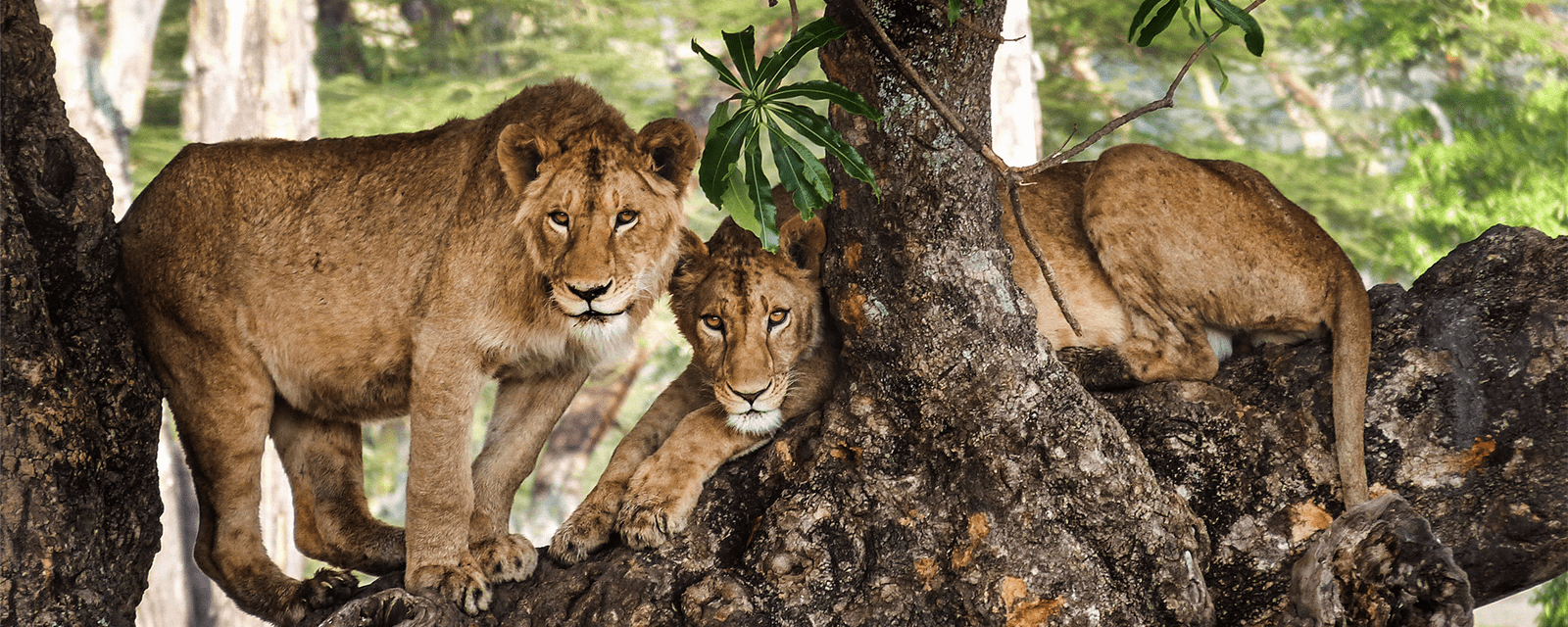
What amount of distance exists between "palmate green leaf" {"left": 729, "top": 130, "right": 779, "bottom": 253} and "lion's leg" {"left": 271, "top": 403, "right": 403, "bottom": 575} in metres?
2.29

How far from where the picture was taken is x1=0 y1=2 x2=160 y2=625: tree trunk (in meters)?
3.52

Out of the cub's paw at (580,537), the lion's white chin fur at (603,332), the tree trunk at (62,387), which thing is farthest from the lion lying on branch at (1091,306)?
the tree trunk at (62,387)

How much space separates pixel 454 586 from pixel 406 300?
1.07 meters

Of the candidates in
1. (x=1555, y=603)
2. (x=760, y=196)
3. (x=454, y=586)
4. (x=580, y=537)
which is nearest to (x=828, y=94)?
(x=760, y=196)

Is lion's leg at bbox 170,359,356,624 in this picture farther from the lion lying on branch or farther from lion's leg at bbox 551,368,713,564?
the lion lying on branch

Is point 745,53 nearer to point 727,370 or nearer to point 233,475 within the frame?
point 727,370

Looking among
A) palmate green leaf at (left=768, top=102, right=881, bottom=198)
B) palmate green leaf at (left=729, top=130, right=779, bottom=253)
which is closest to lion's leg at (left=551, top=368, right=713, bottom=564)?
palmate green leaf at (left=729, top=130, right=779, bottom=253)

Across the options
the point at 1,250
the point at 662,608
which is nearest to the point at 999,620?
the point at 662,608

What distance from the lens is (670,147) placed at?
413 cm

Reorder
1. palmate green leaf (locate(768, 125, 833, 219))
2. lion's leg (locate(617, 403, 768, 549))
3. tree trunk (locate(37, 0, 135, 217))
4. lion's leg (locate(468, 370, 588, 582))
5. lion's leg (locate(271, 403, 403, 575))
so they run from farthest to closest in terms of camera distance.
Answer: tree trunk (locate(37, 0, 135, 217))
lion's leg (locate(271, 403, 403, 575))
lion's leg (locate(468, 370, 588, 582))
lion's leg (locate(617, 403, 768, 549))
palmate green leaf (locate(768, 125, 833, 219))

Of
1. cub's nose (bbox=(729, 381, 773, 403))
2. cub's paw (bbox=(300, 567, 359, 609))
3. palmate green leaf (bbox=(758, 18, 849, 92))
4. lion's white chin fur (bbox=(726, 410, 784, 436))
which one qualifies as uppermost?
palmate green leaf (bbox=(758, 18, 849, 92))

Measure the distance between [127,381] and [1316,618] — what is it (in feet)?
12.9

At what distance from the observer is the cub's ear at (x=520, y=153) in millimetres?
4004

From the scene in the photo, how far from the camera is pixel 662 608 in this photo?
12.4 ft
